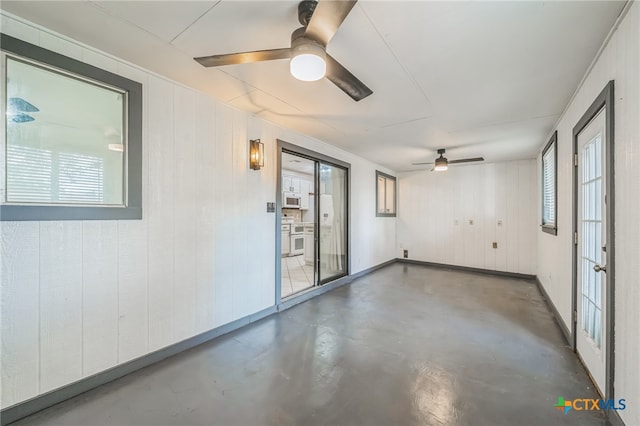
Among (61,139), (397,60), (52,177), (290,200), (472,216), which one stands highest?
(397,60)

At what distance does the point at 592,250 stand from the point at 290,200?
6539 mm

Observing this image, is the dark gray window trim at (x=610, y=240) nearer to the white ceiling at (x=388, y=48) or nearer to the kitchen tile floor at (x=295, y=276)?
the white ceiling at (x=388, y=48)

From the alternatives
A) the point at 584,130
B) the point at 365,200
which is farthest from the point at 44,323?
the point at 365,200

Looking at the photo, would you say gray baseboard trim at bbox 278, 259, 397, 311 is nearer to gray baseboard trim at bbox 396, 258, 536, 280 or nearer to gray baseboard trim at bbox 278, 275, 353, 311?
gray baseboard trim at bbox 278, 275, 353, 311

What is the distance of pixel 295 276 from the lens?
5.23m

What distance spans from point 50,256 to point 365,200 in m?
4.83

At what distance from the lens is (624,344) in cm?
154

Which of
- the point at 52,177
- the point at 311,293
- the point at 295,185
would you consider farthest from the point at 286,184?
the point at 52,177

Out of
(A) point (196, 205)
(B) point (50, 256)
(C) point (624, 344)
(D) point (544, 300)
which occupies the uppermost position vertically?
(A) point (196, 205)

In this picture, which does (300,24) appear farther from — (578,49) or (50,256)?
(50,256)

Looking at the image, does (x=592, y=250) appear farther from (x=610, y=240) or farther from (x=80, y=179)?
(x=80, y=179)

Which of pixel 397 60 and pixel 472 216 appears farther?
pixel 472 216

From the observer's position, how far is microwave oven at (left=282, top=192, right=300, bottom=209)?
767 centimetres

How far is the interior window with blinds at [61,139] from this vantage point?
5.52 ft
